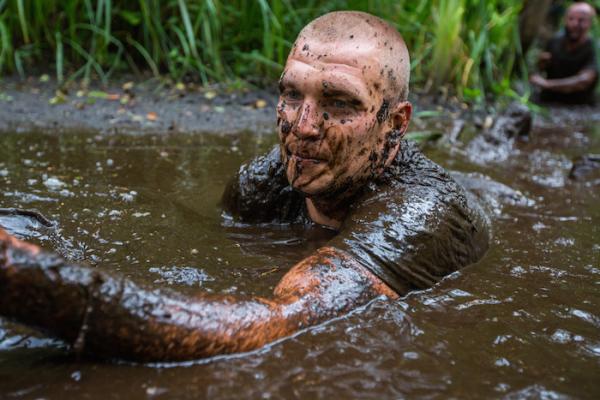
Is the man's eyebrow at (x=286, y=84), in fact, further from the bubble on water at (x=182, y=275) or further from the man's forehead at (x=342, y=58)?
the bubble on water at (x=182, y=275)

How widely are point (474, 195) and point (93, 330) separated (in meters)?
2.68

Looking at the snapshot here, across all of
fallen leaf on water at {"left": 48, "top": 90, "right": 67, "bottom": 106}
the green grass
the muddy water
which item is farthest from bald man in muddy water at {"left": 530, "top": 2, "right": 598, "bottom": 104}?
fallen leaf on water at {"left": 48, "top": 90, "right": 67, "bottom": 106}

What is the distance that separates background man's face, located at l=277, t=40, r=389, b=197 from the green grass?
3.74 meters

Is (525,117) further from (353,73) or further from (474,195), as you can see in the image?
(353,73)

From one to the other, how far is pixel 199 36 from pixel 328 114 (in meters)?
4.48

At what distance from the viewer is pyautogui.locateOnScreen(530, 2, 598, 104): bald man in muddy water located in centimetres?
873

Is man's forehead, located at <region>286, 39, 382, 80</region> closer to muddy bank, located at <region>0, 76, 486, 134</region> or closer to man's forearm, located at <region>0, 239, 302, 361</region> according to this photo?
man's forearm, located at <region>0, 239, 302, 361</region>

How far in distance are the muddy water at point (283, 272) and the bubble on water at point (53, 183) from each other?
0.02 metres

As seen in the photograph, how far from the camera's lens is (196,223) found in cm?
311

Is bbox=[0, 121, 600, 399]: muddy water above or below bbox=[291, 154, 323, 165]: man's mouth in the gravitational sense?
below

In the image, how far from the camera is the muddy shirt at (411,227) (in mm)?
2211

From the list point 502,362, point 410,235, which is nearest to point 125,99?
point 410,235

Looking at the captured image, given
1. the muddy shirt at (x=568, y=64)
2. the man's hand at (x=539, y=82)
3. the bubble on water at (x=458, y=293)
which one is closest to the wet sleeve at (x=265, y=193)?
the bubble on water at (x=458, y=293)

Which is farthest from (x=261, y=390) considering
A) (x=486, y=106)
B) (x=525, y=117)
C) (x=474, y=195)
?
(x=486, y=106)
